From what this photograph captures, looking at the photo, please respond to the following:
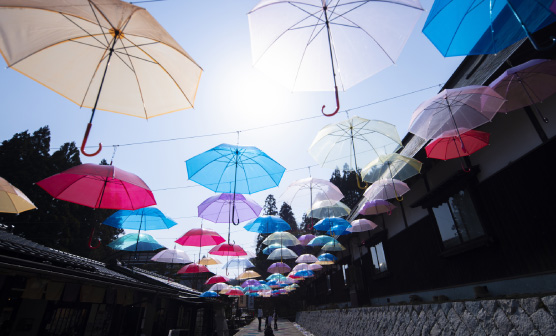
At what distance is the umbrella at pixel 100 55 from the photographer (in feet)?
11.8

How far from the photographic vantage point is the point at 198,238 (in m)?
11.4

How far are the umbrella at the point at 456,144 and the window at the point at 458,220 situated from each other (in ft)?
5.01

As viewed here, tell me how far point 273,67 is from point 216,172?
4.13m

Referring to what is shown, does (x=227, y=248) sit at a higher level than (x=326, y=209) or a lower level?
lower

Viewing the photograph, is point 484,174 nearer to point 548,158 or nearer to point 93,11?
point 548,158

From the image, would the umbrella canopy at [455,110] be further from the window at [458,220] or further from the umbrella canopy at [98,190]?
the umbrella canopy at [98,190]

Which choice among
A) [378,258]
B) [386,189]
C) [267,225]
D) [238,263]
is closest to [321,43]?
[386,189]

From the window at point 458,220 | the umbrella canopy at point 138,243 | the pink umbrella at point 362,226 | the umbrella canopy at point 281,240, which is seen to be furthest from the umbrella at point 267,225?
the window at point 458,220

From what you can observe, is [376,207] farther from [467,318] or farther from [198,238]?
[198,238]

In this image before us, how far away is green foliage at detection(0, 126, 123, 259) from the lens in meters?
19.4

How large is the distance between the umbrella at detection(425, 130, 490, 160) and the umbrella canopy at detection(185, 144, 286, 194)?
13.9ft

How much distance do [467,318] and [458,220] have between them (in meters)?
2.66

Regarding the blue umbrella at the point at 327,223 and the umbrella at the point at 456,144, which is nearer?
the umbrella at the point at 456,144

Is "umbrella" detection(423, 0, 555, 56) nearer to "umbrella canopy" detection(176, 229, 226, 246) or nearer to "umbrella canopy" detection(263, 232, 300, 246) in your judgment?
"umbrella canopy" detection(176, 229, 226, 246)
